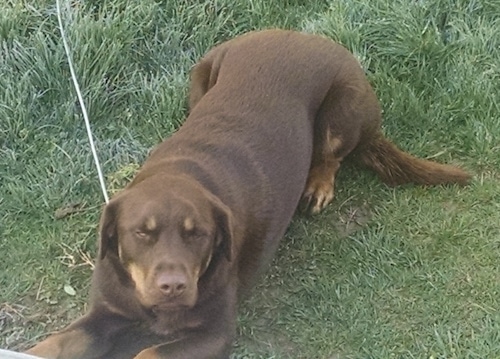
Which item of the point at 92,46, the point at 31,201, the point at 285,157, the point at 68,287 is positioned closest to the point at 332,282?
the point at 285,157

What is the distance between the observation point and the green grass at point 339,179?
11.4 feet

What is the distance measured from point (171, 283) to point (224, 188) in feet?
1.82

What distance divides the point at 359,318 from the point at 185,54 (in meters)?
1.67

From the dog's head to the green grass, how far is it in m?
0.64

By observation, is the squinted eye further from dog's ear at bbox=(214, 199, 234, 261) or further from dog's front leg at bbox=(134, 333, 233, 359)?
dog's front leg at bbox=(134, 333, 233, 359)

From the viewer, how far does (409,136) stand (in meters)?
4.25

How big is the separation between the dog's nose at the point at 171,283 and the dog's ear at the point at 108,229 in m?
0.25

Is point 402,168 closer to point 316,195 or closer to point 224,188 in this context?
point 316,195

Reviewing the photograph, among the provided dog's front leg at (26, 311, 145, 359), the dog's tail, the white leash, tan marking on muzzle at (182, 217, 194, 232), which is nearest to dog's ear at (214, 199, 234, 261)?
tan marking on muzzle at (182, 217, 194, 232)

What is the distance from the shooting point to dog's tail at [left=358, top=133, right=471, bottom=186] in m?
3.94

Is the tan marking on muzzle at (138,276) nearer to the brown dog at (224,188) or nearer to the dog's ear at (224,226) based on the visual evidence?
the brown dog at (224,188)

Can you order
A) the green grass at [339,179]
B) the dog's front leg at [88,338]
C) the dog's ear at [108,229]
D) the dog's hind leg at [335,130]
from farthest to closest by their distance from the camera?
the dog's hind leg at [335,130], the green grass at [339,179], the dog's front leg at [88,338], the dog's ear at [108,229]

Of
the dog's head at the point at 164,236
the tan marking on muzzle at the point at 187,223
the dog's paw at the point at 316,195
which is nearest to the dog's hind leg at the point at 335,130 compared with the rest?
the dog's paw at the point at 316,195

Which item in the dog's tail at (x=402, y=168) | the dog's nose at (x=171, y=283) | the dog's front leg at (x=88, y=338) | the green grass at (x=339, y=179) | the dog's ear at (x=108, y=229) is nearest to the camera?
the dog's nose at (x=171, y=283)
